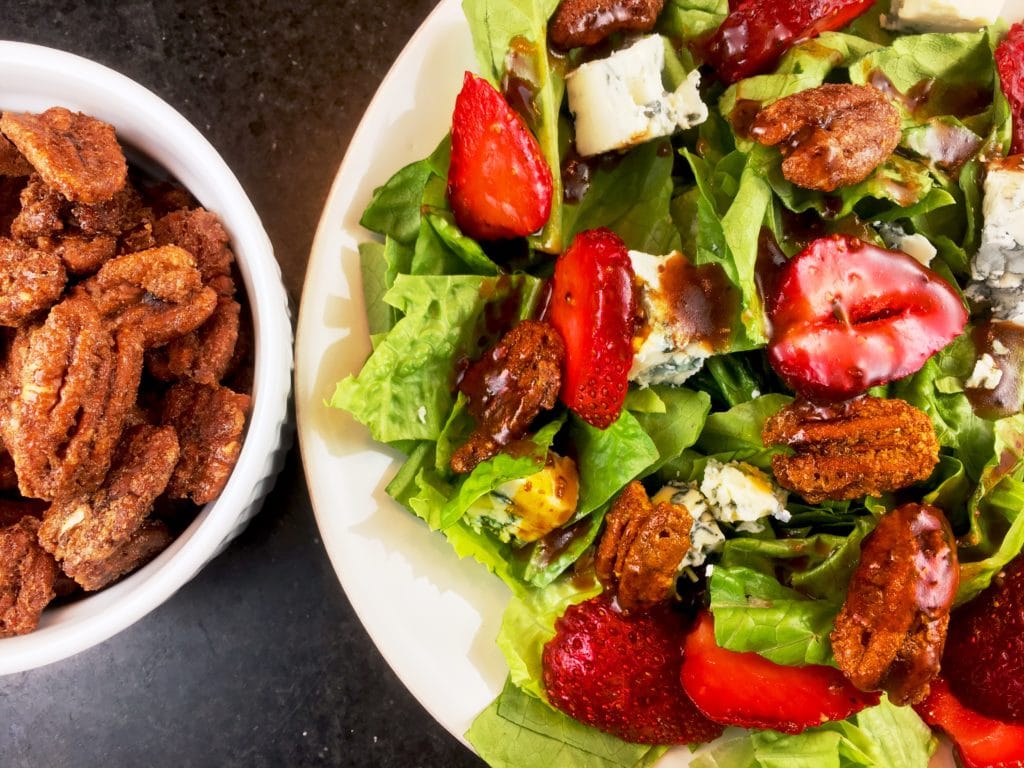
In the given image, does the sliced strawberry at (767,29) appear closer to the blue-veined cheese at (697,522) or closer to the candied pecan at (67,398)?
the blue-veined cheese at (697,522)

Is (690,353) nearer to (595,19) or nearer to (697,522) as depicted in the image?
(697,522)

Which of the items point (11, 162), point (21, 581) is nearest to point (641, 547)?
point (21, 581)

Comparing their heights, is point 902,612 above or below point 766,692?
above

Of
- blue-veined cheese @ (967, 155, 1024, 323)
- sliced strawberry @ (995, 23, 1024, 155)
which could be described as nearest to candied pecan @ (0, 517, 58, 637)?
blue-veined cheese @ (967, 155, 1024, 323)

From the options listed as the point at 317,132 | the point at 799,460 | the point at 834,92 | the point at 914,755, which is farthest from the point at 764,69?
the point at 914,755

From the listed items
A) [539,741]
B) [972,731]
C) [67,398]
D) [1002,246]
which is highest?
[67,398]

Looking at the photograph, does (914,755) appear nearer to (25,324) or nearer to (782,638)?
(782,638)
